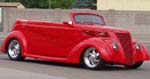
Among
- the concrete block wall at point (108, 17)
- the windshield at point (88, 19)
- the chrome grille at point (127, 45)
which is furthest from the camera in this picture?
the concrete block wall at point (108, 17)

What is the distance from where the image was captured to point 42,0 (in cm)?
8012

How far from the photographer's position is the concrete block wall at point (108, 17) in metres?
46.7

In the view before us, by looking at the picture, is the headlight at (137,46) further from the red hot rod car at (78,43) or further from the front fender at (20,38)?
the front fender at (20,38)

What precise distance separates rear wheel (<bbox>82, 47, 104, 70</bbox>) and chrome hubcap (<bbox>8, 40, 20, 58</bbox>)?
253 cm

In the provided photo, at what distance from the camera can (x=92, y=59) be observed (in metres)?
14.3

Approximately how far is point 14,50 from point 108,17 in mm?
31531

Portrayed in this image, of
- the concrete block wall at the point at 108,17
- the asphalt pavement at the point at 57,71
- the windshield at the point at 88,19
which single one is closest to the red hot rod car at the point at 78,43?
the windshield at the point at 88,19

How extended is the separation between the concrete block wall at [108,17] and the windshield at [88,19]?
2996 cm

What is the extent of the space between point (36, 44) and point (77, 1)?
293 feet

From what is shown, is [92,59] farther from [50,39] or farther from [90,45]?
[50,39]

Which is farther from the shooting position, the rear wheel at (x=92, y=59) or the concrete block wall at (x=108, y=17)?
the concrete block wall at (x=108, y=17)

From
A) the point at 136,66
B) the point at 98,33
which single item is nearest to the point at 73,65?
the point at 98,33

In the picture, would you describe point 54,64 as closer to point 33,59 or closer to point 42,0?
point 33,59

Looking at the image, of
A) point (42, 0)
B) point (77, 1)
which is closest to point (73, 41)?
point (42, 0)
